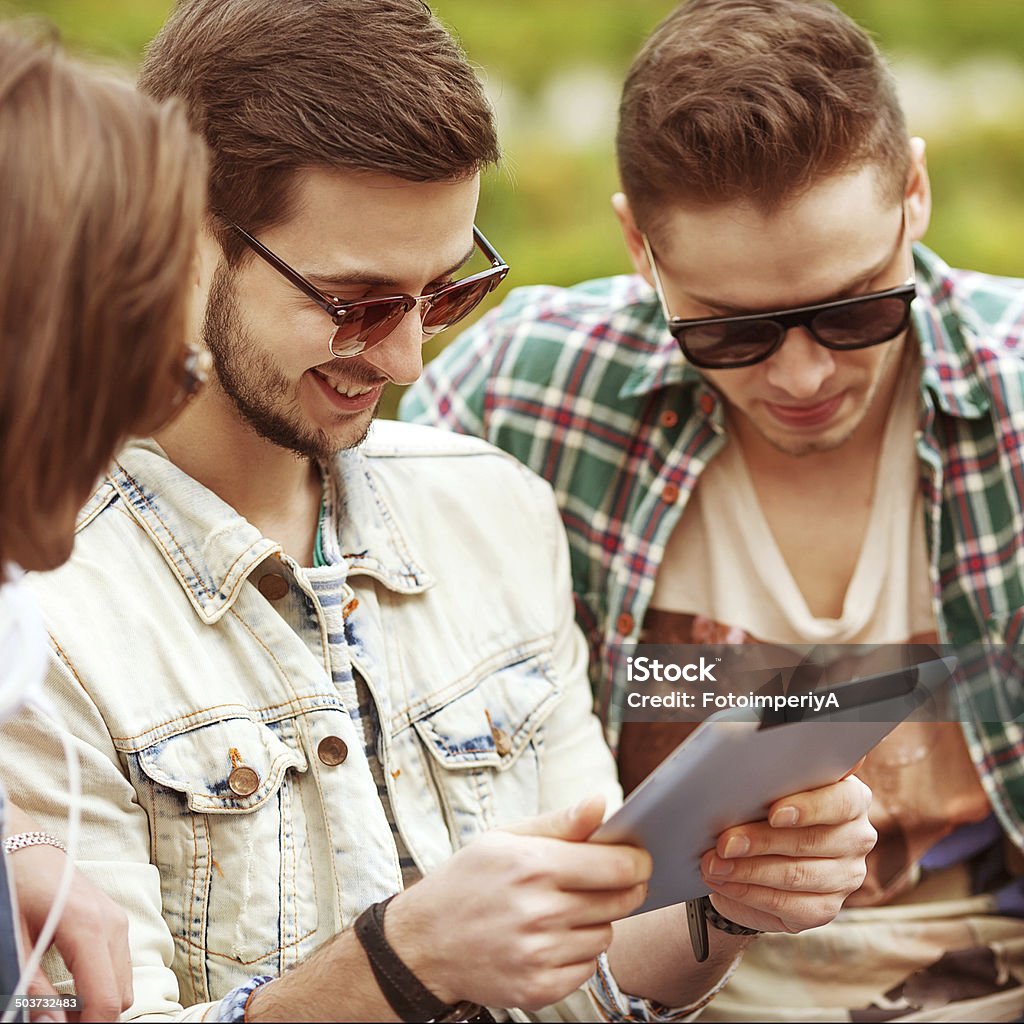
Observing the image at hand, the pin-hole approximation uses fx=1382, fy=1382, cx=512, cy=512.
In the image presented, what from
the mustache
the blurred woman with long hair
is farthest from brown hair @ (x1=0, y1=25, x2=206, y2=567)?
the mustache

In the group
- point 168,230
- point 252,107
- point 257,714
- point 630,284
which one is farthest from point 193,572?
point 630,284

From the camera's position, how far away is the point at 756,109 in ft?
6.68

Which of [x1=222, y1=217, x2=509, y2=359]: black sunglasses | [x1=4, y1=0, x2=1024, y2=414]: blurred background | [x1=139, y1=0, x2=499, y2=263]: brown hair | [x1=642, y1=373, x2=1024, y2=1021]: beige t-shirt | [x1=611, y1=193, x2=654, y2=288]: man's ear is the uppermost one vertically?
[x1=4, y1=0, x2=1024, y2=414]: blurred background

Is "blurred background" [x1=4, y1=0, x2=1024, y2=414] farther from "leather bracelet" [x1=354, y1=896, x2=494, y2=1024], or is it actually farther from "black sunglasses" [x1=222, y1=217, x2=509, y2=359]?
"leather bracelet" [x1=354, y1=896, x2=494, y2=1024]

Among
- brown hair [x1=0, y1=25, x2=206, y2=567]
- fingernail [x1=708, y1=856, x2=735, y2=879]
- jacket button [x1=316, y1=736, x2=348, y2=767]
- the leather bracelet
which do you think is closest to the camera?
brown hair [x1=0, y1=25, x2=206, y2=567]

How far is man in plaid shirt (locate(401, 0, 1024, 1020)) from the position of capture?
2.07 metres

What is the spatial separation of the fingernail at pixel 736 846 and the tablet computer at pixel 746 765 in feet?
0.05

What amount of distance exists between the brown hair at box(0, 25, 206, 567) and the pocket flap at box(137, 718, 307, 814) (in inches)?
19.9

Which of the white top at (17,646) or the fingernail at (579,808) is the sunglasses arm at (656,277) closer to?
the fingernail at (579,808)

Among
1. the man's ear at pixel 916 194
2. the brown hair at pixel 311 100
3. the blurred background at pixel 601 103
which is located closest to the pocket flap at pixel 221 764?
the brown hair at pixel 311 100

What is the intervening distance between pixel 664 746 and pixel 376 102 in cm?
111

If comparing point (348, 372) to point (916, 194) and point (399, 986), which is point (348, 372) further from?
point (916, 194)

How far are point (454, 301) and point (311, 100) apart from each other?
0.31m

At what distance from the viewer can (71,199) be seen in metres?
1.03
